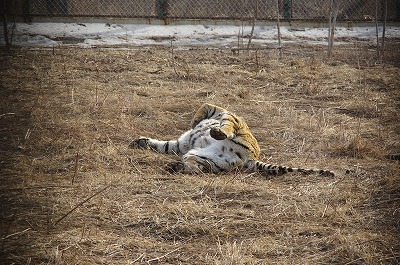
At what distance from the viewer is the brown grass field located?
4.23 metres

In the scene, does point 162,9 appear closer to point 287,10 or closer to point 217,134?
point 287,10

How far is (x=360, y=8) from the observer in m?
16.4

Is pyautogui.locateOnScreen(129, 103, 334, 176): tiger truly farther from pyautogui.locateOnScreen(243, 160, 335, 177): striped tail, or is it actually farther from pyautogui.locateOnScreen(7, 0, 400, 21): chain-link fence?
pyautogui.locateOnScreen(7, 0, 400, 21): chain-link fence

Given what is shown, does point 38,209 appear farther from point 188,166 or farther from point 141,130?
point 141,130

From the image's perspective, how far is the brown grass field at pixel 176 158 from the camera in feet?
13.9

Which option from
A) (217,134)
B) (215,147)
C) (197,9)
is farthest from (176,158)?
(197,9)

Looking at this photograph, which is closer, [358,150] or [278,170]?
[278,170]

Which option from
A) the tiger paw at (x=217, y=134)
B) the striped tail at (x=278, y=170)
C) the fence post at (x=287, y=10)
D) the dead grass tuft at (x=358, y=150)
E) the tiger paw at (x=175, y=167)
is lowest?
the dead grass tuft at (x=358, y=150)

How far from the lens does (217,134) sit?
6113mm

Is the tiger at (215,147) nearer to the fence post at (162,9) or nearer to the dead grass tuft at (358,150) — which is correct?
the dead grass tuft at (358,150)

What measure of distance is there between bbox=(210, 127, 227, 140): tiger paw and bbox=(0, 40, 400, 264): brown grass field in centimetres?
44

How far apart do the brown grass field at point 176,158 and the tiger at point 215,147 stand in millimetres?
188

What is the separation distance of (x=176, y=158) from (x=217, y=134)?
654 mm

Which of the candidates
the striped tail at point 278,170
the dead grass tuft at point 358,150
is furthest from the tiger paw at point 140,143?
the dead grass tuft at point 358,150
